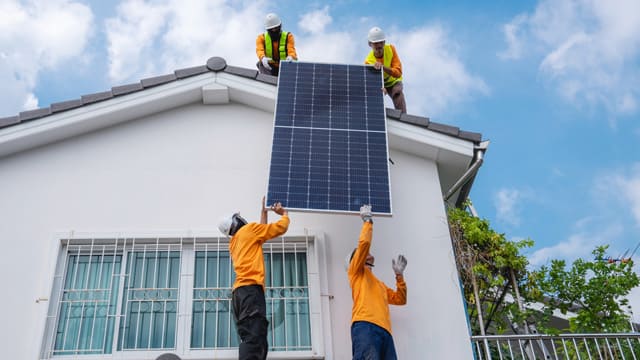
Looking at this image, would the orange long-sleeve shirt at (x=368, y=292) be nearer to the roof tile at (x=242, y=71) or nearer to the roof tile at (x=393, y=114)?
the roof tile at (x=393, y=114)

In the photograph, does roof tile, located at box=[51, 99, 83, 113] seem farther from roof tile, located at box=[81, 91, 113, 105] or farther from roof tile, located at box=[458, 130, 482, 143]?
roof tile, located at box=[458, 130, 482, 143]

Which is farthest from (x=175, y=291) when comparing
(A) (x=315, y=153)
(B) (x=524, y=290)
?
(B) (x=524, y=290)

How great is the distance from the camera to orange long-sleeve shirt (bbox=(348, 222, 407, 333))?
19.9 ft

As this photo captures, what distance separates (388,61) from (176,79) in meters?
3.19

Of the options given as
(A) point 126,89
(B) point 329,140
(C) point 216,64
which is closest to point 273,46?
(C) point 216,64

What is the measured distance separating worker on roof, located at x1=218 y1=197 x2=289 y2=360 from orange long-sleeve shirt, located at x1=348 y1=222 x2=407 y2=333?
0.86 m

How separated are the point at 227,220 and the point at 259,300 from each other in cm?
103

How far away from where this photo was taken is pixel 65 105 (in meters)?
7.51

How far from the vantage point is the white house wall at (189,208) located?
21.4ft

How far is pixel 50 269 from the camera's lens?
666cm

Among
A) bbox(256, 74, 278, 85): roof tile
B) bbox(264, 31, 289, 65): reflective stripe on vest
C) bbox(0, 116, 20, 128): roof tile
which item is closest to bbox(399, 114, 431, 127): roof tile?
bbox(256, 74, 278, 85): roof tile

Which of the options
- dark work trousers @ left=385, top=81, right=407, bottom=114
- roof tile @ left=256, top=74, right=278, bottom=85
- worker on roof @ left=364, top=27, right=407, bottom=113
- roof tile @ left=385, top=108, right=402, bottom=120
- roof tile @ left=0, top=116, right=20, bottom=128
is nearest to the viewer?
roof tile @ left=0, top=116, right=20, bottom=128

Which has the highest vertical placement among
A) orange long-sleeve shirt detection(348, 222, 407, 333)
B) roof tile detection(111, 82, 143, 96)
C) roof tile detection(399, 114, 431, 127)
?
roof tile detection(111, 82, 143, 96)

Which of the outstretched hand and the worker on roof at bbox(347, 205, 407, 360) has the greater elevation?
the outstretched hand
